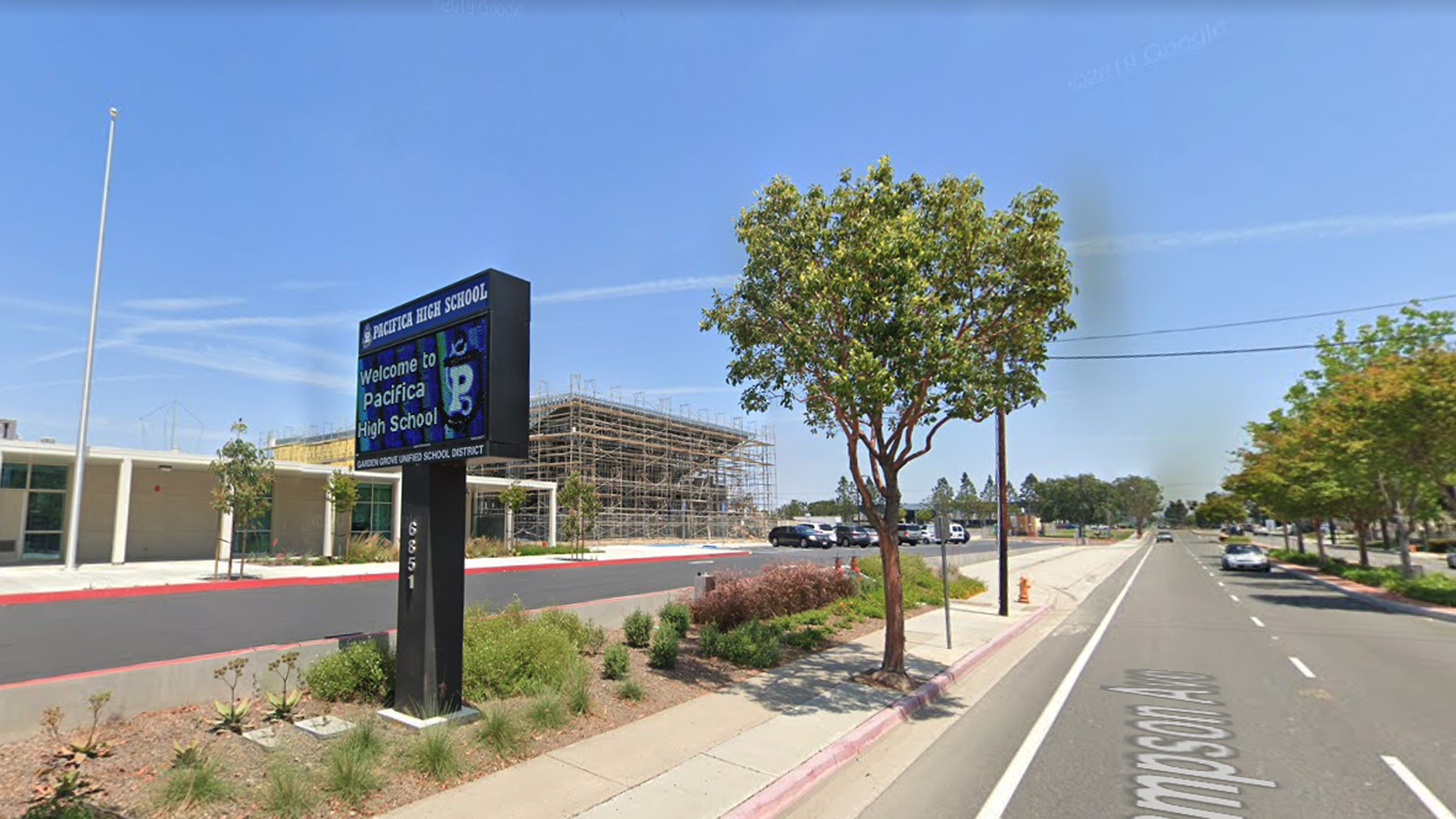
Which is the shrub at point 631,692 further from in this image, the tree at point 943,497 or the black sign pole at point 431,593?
the tree at point 943,497

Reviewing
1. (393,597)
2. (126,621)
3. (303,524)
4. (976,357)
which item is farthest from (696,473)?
(976,357)

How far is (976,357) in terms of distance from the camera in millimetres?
8828

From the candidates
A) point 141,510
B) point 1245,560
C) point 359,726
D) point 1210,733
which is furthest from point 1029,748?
point 1245,560

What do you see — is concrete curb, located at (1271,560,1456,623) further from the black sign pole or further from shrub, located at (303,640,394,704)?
shrub, located at (303,640,394,704)

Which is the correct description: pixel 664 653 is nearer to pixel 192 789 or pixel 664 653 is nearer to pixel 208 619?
pixel 192 789

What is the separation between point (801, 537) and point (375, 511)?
2616cm

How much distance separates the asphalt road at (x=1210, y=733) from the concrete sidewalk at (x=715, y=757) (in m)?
0.75

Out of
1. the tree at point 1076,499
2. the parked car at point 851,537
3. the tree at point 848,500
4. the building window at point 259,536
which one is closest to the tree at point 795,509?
the tree at point 848,500

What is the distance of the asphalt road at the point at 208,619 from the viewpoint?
961 cm

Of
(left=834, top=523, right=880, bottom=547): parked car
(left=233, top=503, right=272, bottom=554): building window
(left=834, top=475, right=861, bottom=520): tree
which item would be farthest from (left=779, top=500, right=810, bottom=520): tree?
(left=233, top=503, right=272, bottom=554): building window

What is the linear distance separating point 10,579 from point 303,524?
12.0 meters

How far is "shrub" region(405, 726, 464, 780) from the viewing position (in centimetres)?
553

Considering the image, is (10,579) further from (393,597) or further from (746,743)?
(746,743)

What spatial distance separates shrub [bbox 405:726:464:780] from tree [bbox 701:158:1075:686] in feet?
17.0
